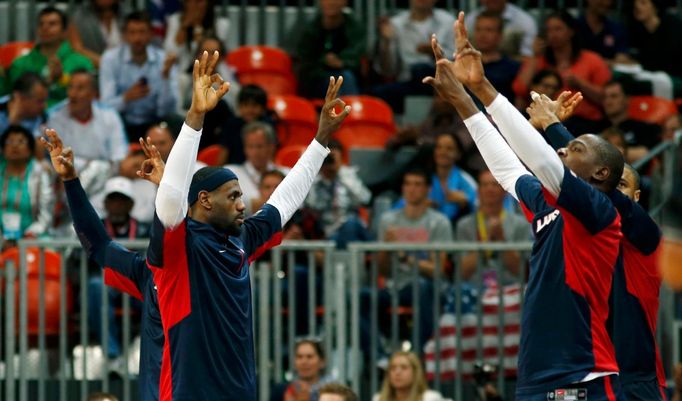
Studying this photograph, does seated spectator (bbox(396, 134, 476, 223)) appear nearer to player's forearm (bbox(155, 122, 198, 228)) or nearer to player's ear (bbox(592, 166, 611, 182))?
player's ear (bbox(592, 166, 611, 182))

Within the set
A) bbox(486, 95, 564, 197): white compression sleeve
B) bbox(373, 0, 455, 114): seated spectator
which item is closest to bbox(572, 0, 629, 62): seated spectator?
bbox(373, 0, 455, 114): seated spectator

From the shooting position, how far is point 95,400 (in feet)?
32.0

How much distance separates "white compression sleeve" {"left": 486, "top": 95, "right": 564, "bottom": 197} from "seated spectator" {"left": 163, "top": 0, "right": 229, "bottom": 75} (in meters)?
8.64

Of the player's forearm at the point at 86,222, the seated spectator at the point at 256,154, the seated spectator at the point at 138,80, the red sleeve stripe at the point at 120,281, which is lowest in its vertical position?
the red sleeve stripe at the point at 120,281

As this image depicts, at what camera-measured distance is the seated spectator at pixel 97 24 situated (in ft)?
52.9

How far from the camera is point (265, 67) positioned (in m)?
16.1

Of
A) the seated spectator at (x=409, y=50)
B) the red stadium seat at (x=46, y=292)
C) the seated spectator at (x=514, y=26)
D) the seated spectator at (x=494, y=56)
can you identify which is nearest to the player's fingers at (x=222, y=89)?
the red stadium seat at (x=46, y=292)

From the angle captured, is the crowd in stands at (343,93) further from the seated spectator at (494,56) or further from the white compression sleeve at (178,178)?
the white compression sleeve at (178,178)

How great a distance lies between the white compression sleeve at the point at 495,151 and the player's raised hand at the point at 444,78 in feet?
0.70

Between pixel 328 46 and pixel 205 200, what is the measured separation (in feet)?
27.9

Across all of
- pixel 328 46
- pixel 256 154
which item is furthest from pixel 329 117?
pixel 328 46

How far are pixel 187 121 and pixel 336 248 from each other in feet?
17.8

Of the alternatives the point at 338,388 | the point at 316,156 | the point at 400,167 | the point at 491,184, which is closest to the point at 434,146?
the point at 400,167

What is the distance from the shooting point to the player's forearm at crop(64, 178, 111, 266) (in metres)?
7.97
